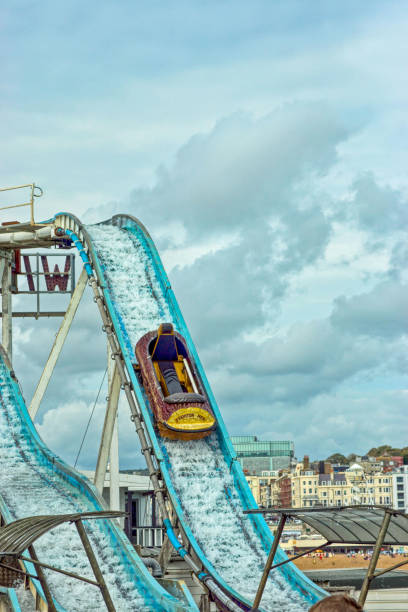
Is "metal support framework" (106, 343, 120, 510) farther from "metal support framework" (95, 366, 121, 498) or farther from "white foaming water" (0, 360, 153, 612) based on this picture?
"white foaming water" (0, 360, 153, 612)

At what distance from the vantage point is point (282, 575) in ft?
69.6

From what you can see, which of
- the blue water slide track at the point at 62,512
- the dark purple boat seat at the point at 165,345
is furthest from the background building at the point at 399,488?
the dark purple boat seat at the point at 165,345

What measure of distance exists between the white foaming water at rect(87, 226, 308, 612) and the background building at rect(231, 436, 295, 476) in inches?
5913

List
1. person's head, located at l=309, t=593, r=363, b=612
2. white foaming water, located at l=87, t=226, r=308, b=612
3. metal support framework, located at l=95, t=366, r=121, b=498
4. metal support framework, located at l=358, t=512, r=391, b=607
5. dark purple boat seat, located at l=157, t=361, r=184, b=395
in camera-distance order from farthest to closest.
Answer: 1. metal support framework, located at l=95, t=366, r=121, b=498
2. dark purple boat seat, located at l=157, t=361, r=184, b=395
3. white foaming water, located at l=87, t=226, r=308, b=612
4. metal support framework, located at l=358, t=512, r=391, b=607
5. person's head, located at l=309, t=593, r=363, b=612

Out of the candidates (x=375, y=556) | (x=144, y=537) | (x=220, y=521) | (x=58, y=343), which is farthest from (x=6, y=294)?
(x=375, y=556)

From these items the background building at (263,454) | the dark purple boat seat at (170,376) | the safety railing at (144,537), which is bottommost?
the safety railing at (144,537)

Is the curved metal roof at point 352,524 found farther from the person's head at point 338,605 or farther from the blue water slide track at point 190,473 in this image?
the person's head at point 338,605

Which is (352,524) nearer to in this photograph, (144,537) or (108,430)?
(108,430)

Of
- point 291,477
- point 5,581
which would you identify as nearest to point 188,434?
point 5,581

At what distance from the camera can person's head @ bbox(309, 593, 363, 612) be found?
4082 millimetres

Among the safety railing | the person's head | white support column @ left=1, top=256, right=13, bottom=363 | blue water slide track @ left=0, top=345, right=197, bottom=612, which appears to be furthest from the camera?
white support column @ left=1, top=256, right=13, bottom=363

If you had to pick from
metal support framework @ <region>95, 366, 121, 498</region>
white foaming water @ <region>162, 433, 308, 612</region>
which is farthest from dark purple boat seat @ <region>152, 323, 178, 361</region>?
white foaming water @ <region>162, 433, 308, 612</region>

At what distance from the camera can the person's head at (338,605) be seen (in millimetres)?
4082

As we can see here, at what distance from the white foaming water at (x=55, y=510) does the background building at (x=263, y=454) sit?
15282 centimetres
